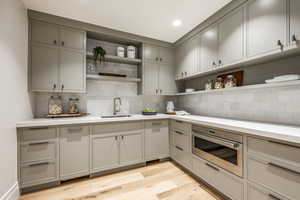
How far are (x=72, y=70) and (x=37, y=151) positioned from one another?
1310 mm

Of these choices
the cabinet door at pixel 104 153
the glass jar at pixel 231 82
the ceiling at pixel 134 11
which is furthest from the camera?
the cabinet door at pixel 104 153

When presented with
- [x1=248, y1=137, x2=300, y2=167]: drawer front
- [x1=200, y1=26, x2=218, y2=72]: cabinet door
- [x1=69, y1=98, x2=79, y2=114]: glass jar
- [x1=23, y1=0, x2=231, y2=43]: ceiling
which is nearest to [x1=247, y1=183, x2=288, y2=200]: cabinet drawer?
[x1=248, y1=137, x2=300, y2=167]: drawer front

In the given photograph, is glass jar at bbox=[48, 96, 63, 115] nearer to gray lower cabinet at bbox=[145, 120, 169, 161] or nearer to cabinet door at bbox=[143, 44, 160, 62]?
gray lower cabinet at bbox=[145, 120, 169, 161]

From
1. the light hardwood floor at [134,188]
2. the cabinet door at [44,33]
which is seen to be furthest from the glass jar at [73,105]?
the light hardwood floor at [134,188]

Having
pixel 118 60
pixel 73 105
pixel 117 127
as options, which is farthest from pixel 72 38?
pixel 117 127

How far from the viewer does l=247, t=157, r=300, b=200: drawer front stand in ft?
3.36

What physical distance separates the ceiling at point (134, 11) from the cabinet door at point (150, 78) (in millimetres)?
766

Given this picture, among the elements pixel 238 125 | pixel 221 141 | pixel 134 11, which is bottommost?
pixel 221 141

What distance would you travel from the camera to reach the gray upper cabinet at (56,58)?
2037 mm

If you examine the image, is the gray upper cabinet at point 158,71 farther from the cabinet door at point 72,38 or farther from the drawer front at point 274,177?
the drawer front at point 274,177

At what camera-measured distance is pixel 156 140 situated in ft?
8.43

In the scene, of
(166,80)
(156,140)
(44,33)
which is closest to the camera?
(44,33)

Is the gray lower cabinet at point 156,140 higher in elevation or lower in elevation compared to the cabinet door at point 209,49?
lower

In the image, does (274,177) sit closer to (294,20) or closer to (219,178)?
(219,178)
